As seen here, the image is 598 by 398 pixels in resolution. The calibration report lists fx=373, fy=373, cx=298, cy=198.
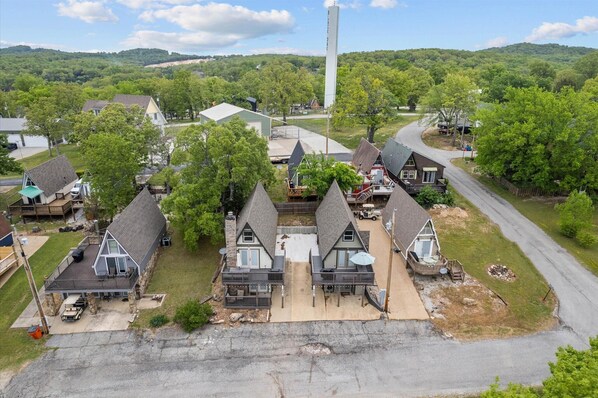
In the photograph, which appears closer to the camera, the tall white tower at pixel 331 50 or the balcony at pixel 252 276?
the balcony at pixel 252 276

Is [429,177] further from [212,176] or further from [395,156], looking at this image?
[212,176]

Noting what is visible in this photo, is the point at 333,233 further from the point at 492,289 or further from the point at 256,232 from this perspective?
the point at 492,289

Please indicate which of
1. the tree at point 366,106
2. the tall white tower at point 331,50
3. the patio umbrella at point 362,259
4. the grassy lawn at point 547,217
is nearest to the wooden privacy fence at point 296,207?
the patio umbrella at point 362,259

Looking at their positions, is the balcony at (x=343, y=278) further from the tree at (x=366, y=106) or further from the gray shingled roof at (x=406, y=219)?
the tree at (x=366, y=106)

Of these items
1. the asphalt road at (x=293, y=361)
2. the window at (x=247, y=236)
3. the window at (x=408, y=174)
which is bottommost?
the asphalt road at (x=293, y=361)

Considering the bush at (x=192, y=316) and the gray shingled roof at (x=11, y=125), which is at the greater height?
the gray shingled roof at (x=11, y=125)

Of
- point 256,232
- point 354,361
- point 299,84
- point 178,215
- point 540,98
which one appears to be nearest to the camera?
point 354,361

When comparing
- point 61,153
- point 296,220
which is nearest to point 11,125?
point 61,153

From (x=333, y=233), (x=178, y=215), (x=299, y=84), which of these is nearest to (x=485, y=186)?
(x=333, y=233)
